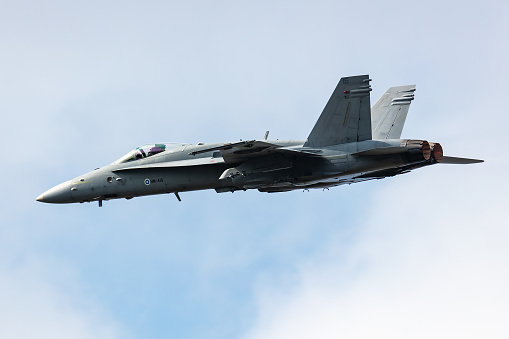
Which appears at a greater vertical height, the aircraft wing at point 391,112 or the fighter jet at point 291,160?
the aircraft wing at point 391,112

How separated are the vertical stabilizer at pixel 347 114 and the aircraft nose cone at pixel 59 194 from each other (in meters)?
8.38

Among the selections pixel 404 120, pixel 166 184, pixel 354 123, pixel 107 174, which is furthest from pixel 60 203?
pixel 404 120

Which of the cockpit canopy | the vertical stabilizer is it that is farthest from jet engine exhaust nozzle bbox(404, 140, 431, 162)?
the cockpit canopy

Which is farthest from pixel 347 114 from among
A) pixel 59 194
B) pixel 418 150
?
pixel 59 194

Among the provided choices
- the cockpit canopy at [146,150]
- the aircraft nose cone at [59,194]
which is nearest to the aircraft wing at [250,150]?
the cockpit canopy at [146,150]

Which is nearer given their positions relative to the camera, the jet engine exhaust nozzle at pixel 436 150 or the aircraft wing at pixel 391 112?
the jet engine exhaust nozzle at pixel 436 150

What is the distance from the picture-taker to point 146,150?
25.2 metres

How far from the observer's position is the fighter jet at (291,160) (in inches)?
882

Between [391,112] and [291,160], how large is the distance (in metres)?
4.77

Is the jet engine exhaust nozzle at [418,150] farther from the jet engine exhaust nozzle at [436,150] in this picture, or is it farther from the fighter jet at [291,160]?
the jet engine exhaust nozzle at [436,150]

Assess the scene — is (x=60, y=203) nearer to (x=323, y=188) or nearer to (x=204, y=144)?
(x=204, y=144)

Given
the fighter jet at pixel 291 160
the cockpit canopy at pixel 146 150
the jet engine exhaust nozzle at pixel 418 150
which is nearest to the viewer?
the jet engine exhaust nozzle at pixel 418 150

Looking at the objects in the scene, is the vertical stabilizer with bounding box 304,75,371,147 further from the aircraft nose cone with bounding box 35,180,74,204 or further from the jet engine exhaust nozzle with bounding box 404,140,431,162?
the aircraft nose cone with bounding box 35,180,74,204

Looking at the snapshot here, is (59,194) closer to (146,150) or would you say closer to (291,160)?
(146,150)
